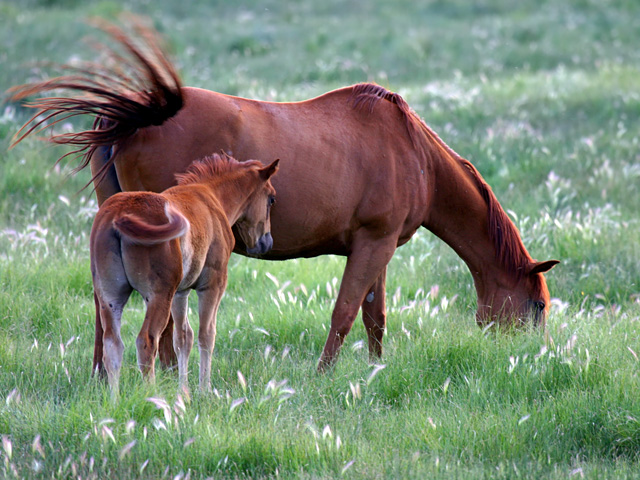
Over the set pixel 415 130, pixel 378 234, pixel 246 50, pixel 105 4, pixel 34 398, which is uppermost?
pixel 105 4

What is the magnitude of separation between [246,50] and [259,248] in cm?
1209

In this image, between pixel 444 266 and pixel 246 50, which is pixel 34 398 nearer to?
pixel 444 266

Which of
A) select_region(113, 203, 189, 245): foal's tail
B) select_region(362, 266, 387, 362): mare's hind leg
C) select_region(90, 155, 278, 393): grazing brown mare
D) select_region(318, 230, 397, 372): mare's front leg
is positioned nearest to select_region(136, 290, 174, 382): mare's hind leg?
select_region(90, 155, 278, 393): grazing brown mare

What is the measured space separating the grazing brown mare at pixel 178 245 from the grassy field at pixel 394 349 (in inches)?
12.3

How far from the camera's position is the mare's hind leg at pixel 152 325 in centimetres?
381

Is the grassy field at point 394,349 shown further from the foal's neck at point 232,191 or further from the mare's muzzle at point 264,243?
the foal's neck at point 232,191

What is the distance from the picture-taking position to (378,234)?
194 inches

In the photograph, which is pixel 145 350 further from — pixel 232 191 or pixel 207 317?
pixel 232 191

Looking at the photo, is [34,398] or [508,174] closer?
[34,398]

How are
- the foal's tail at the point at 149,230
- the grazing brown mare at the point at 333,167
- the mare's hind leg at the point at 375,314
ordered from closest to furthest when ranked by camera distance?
the foal's tail at the point at 149,230 → the grazing brown mare at the point at 333,167 → the mare's hind leg at the point at 375,314

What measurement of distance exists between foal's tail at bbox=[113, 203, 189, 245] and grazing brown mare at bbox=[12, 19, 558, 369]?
40.7 inches

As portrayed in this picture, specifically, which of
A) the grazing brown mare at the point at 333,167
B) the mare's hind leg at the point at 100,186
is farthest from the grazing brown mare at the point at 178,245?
the mare's hind leg at the point at 100,186

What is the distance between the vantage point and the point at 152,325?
383 centimetres

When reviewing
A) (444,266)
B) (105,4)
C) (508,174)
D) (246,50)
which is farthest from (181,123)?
(105,4)
